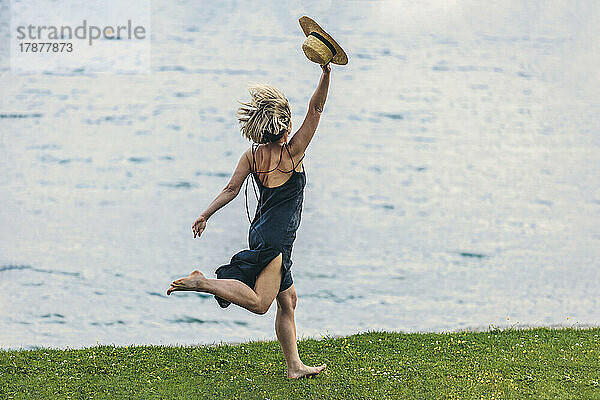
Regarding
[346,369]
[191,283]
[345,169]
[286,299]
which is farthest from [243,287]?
[345,169]

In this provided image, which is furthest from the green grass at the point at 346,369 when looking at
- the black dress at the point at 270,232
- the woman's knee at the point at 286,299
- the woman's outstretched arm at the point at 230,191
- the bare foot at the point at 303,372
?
the woman's outstretched arm at the point at 230,191

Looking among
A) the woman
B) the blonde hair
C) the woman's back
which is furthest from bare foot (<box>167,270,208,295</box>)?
the blonde hair

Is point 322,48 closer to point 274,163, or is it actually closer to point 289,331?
point 274,163

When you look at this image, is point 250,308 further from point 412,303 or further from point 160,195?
point 160,195

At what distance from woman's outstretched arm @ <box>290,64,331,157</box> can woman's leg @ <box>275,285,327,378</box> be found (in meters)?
0.85

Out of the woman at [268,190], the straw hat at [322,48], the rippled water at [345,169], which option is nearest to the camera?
the straw hat at [322,48]

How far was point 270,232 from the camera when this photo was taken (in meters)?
4.04

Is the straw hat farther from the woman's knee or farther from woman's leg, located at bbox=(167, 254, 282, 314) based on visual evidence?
the woman's knee

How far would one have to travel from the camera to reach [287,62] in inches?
283

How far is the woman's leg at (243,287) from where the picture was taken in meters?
3.69

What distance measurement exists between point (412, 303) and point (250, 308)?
2.62m

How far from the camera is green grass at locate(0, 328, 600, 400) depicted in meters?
4.43

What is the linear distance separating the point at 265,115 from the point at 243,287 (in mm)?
907

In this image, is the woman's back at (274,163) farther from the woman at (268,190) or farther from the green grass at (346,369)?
the green grass at (346,369)
